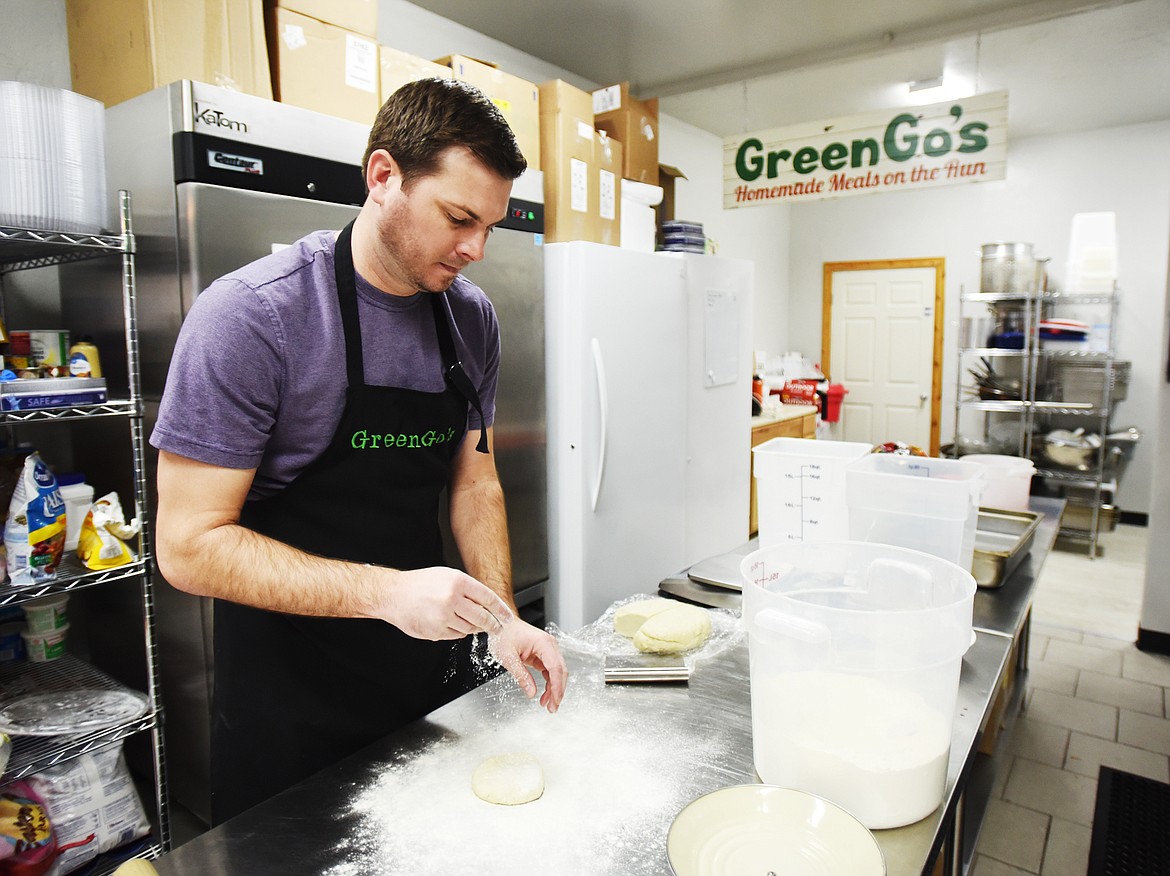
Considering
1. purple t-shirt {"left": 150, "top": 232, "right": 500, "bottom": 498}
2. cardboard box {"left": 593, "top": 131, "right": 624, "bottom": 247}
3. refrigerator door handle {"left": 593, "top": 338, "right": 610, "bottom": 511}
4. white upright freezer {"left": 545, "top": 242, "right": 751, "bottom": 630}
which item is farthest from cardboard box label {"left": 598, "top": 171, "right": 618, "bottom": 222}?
purple t-shirt {"left": 150, "top": 232, "right": 500, "bottom": 498}

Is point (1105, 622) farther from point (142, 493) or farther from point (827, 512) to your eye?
point (142, 493)

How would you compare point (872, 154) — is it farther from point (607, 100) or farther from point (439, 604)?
point (439, 604)

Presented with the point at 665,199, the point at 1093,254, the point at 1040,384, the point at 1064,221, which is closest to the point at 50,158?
the point at 665,199

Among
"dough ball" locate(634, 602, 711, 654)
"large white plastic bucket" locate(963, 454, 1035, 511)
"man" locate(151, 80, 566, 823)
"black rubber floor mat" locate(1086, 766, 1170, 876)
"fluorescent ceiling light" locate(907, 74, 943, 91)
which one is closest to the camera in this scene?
"man" locate(151, 80, 566, 823)

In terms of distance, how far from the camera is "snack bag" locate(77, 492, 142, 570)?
1.81 meters

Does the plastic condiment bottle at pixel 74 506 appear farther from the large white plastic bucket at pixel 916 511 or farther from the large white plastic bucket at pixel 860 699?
the large white plastic bucket at pixel 916 511

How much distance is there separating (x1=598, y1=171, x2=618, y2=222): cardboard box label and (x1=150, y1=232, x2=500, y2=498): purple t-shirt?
185cm

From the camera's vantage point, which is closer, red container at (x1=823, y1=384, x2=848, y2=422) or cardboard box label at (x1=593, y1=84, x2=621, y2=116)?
cardboard box label at (x1=593, y1=84, x2=621, y2=116)

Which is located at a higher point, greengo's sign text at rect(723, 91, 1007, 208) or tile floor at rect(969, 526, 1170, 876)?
greengo's sign text at rect(723, 91, 1007, 208)

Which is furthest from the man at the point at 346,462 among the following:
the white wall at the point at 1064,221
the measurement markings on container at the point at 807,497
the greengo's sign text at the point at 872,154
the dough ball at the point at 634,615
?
the white wall at the point at 1064,221

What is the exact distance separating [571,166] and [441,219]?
1902 millimetres

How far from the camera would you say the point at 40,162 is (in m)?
1.69

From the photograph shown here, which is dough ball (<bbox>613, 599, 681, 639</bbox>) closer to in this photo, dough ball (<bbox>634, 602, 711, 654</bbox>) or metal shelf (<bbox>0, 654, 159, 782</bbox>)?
dough ball (<bbox>634, 602, 711, 654</bbox>)

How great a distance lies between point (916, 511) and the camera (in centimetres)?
164
